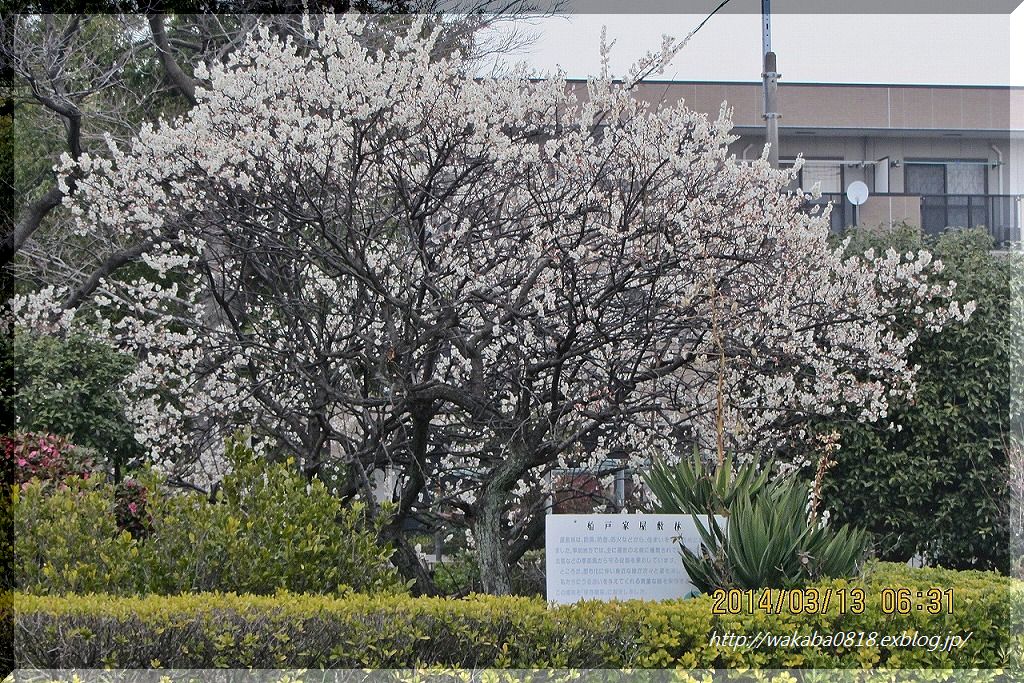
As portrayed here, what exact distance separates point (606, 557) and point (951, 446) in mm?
4594

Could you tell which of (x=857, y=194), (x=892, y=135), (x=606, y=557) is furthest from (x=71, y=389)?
(x=892, y=135)

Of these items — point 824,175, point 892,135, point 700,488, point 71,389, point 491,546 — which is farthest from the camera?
point 824,175

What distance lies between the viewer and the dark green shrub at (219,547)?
19.0ft

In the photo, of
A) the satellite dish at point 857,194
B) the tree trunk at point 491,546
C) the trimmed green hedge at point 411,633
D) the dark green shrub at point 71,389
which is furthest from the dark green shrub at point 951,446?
the dark green shrub at point 71,389

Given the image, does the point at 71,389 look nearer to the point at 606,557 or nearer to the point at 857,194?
the point at 606,557

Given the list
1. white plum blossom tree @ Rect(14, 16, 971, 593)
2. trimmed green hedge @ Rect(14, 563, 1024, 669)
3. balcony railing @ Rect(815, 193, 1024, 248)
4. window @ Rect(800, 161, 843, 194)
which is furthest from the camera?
window @ Rect(800, 161, 843, 194)

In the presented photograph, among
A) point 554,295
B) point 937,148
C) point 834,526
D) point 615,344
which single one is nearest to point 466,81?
point 554,295

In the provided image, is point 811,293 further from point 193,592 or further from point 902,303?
point 193,592

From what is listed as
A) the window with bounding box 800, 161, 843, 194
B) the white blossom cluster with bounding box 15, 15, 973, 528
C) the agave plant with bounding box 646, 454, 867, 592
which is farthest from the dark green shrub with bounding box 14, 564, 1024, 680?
the window with bounding box 800, 161, 843, 194

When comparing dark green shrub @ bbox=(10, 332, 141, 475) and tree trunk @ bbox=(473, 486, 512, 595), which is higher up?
dark green shrub @ bbox=(10, 332, 141, 475)

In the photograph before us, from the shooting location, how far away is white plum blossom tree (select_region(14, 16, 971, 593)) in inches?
286

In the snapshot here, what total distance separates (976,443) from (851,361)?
4.89 feet

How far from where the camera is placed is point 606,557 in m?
5.70

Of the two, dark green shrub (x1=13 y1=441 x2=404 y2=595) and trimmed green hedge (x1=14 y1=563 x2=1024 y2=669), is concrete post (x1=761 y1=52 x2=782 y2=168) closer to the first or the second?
trimmed green hedge (x1=14 y1=563 x2=1024 y2=669)
